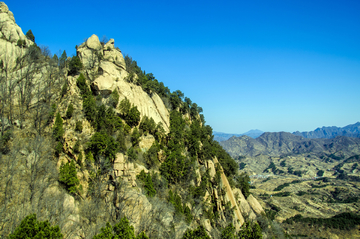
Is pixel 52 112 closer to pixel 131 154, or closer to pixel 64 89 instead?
pixel 64 89

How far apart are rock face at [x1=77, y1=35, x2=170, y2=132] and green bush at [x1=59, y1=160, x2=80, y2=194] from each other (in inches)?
670

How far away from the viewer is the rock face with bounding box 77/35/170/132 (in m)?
43.2

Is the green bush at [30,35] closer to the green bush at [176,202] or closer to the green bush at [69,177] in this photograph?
the green bush at [69,177]

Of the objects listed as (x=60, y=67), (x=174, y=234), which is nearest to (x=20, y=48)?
(x=60, y=67)

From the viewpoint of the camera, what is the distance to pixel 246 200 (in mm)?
56406

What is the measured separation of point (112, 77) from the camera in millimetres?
44844

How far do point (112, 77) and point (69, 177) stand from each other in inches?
920

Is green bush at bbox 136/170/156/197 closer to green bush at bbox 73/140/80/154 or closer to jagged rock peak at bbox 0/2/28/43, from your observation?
green bush at bbox 73/140/80/154

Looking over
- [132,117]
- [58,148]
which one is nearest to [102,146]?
[58,148]

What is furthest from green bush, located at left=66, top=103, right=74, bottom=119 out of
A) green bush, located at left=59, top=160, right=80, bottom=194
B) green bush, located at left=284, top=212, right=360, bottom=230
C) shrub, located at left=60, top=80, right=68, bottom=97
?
green bush, located at left=284, top=212, right=360, bottom=230

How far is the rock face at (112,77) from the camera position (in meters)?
43.2

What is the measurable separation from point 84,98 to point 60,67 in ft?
38.5

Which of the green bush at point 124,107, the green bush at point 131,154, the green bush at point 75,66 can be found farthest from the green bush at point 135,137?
the green bush at point 75,66

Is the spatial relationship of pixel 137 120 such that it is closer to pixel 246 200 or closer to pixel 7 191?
pixel 7 191
